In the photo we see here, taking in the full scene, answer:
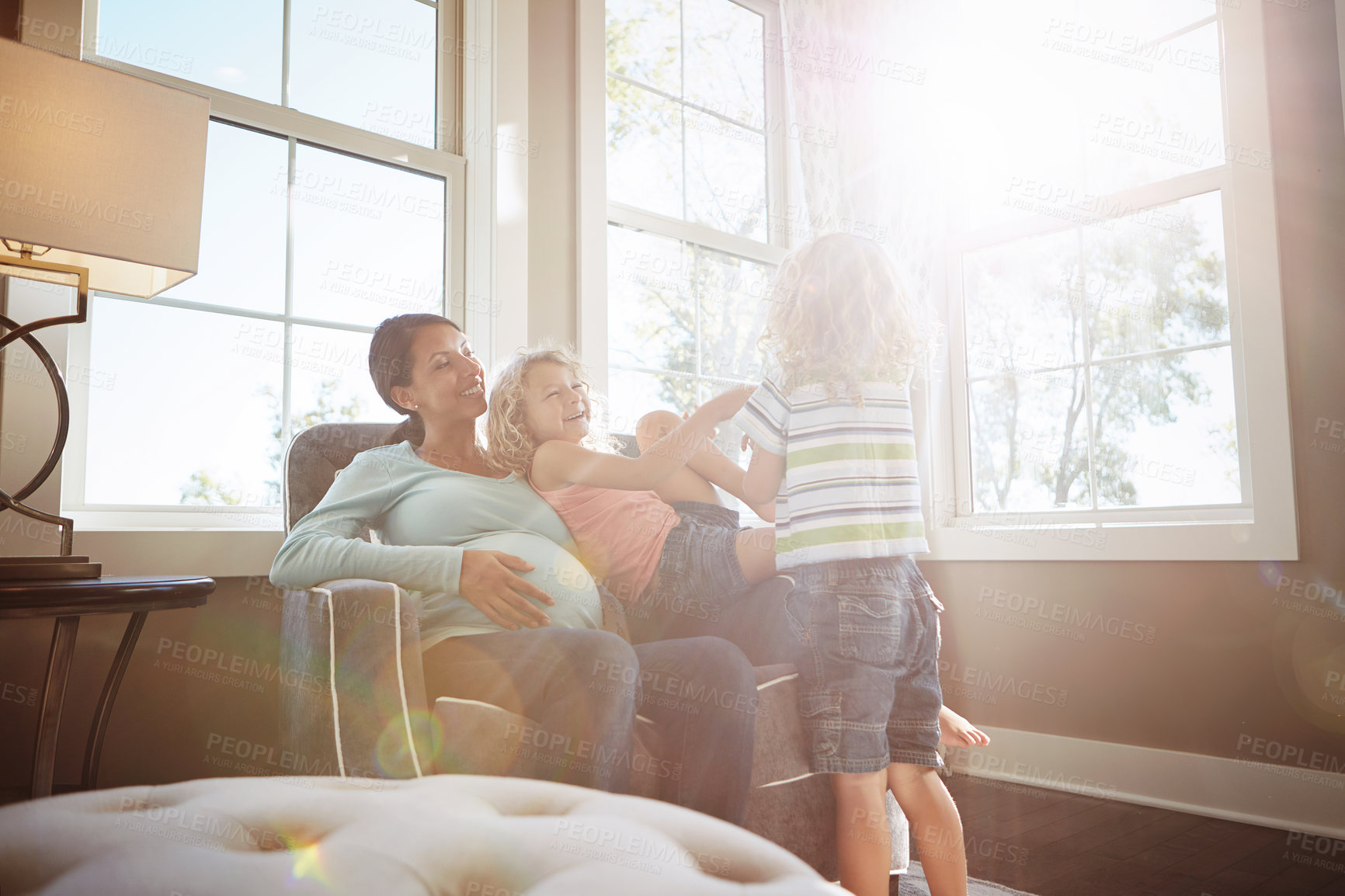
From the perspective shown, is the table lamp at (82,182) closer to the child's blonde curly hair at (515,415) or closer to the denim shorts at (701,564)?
the child's blonde curly hair at (515,415)

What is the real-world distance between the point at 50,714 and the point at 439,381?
2.74 feet

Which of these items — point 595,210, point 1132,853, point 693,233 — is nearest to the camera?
point 1132,853

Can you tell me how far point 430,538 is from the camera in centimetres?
151

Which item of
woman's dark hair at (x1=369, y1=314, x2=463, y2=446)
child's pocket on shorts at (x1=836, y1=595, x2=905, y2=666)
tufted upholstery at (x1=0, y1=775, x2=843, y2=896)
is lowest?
tufted upholstery at (x1=0, y1=775, x2=843, y2=896)

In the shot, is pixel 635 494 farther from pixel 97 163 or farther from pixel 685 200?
pixel 685 200

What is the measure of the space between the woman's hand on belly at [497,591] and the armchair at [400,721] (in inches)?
5.8

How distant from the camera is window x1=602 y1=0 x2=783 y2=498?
9.43 ft

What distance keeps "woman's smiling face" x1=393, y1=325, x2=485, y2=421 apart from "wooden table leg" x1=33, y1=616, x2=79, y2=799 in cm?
70

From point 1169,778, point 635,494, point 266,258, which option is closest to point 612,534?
point 635,494

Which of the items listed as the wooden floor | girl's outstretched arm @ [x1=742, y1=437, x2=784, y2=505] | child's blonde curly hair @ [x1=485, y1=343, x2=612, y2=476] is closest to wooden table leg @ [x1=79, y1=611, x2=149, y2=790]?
child's blonde curly hair @ [x1=485, y1=343, x2=612, y2=476]

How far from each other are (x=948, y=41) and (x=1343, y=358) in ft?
5.60

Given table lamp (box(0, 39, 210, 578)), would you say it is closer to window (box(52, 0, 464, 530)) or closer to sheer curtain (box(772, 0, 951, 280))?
window (box(52, 0, 464, 530))

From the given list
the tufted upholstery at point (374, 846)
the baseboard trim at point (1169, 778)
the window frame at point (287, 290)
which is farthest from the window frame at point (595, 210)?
the tufted upholstery at point (374, 846)

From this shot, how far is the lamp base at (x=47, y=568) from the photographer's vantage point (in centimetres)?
119
